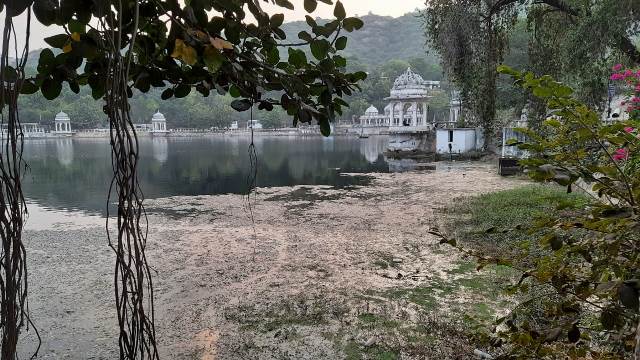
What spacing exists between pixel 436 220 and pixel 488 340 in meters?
7.44

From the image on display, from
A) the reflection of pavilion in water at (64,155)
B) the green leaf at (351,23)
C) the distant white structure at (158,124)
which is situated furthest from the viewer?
the distant white structure at (158,124)

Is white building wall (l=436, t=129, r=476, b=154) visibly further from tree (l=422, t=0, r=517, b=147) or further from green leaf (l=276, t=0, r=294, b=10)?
green leaf (l=276, t=0, r=294, b=10)

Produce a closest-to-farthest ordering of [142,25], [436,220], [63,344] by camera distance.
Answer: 1. [142,25]
2. [63,344]
3. [436,220]

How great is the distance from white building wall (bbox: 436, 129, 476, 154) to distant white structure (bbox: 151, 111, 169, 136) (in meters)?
44.2

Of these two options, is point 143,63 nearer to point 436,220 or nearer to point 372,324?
point 372,324

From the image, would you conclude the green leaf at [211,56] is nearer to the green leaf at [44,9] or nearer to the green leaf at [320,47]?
the green leaf at [44,9]

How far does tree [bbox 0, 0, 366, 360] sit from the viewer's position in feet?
3.76

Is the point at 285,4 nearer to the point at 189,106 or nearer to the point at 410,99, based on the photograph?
the point at 410,99

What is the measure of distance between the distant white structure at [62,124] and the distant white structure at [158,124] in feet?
32.6

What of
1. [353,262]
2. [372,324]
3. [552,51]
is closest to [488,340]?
[372,324]

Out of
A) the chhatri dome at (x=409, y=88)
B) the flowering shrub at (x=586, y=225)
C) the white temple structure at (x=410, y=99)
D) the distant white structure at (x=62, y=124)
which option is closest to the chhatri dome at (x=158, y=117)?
→ the distant white structure at (x=62, y=124)

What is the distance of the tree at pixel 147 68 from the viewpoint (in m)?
1.15

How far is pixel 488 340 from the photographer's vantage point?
1741 mm

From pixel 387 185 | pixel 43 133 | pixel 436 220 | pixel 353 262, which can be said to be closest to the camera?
pixel 353 262
